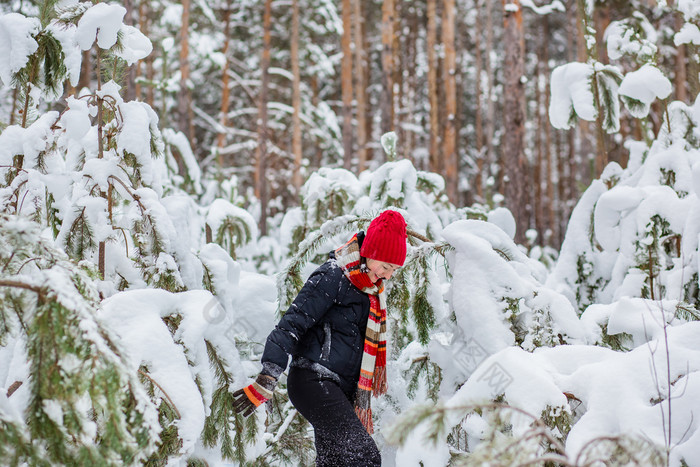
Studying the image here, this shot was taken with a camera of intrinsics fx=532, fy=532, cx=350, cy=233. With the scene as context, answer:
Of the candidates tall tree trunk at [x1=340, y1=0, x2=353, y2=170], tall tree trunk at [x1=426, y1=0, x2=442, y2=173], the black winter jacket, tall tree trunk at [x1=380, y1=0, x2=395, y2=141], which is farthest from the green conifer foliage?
tall tree trunk at [x1=426, y1=0, x2=442, y2=173]

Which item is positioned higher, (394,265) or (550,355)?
(394,265)

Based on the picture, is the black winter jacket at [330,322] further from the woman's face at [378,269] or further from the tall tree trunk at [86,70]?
the tall tree trunk at [86,70]

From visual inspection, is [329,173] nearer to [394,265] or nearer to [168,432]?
[394,265]

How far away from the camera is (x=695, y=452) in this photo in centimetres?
183

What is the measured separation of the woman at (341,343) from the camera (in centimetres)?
254

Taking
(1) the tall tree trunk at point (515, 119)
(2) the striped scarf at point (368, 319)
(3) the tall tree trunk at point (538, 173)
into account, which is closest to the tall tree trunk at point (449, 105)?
(3) the tall tree trunk at point (538, 173)

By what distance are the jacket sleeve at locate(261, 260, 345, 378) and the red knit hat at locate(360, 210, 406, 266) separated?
217 millimetres

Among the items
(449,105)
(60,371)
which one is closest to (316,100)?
(449,105)

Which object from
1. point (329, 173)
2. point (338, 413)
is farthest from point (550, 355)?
point (329, 173)

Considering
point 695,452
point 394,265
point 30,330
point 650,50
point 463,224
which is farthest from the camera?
point 650,50

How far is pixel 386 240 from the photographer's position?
2592mm

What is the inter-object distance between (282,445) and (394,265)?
1.39m

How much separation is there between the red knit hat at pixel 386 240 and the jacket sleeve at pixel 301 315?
0.22 meters

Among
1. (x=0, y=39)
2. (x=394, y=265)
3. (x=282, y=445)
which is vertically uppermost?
(x=0, y=39)
